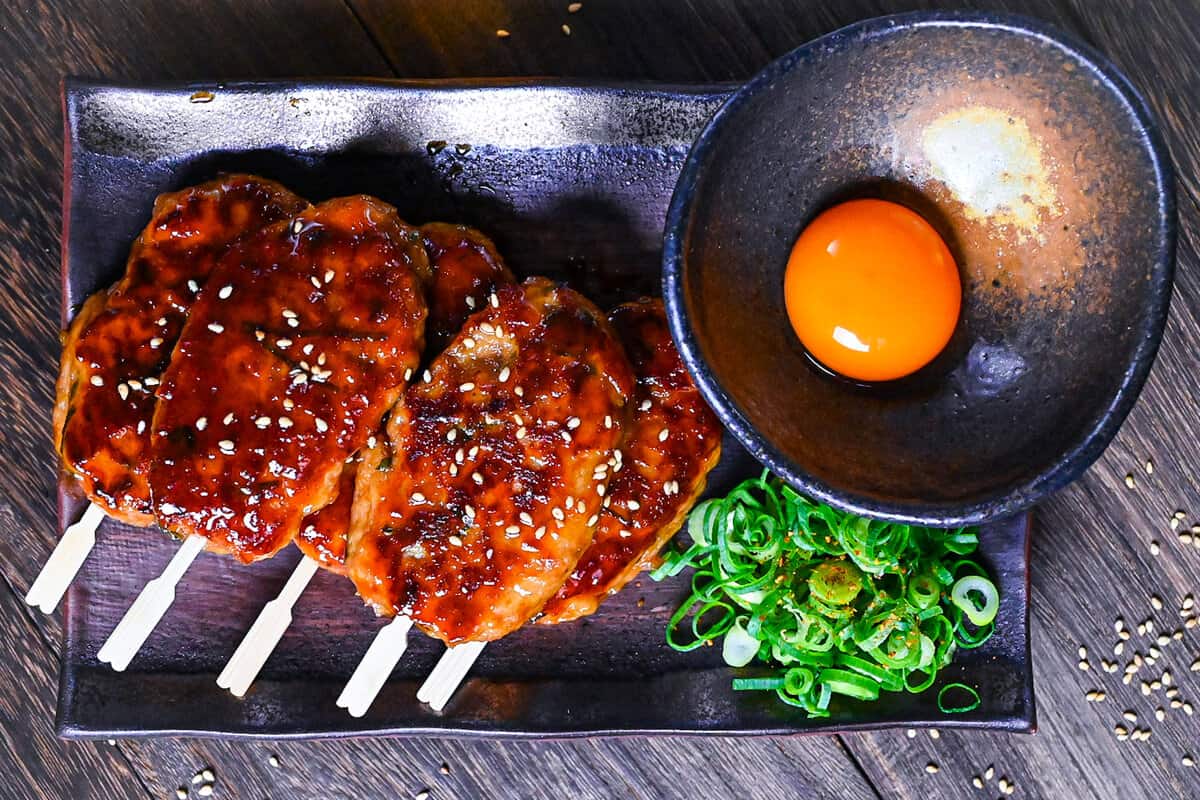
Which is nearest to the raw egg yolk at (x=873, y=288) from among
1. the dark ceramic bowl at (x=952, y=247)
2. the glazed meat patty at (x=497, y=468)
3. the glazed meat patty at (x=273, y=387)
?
the dark ceramic bowl at (x=952, y=247)

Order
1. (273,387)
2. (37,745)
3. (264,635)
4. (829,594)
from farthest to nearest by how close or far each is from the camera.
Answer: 1. (37,745)
2. (829,594)
3. (264,635)
4. (273,387)

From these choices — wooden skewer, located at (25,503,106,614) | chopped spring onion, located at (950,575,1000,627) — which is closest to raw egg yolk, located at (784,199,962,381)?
chopped spring onion, located at (950,575,1000,627)

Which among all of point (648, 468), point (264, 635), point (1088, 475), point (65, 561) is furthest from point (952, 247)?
point (65, 561)

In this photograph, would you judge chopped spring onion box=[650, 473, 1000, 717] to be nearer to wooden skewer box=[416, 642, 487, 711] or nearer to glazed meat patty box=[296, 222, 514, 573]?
wooden skewer box=[416, 642, 487, 711]

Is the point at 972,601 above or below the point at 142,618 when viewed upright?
below

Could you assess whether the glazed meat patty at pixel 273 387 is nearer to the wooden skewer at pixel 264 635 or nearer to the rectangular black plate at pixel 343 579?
the wooden skewer at pixel 264 635

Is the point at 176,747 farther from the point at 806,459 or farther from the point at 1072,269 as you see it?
the point at 1072,269

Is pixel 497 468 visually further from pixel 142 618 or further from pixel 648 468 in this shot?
pixel 142 618

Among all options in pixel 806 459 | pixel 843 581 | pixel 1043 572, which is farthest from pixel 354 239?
pixel 1043 572
